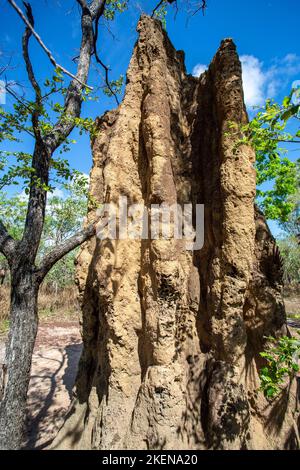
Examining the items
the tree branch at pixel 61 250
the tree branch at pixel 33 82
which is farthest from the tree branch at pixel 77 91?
the tree branch at pixel 61 250

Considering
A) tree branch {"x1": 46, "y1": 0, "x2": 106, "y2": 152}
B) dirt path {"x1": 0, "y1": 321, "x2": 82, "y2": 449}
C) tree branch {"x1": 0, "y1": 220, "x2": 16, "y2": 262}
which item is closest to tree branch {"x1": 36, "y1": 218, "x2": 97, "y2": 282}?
tree branch {"x1": 0, "y1": 220, "x2": 16, "y2": 262}

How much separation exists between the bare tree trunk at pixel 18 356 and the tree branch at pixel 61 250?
14 cm

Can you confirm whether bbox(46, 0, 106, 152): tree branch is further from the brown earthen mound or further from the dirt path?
the dirt path

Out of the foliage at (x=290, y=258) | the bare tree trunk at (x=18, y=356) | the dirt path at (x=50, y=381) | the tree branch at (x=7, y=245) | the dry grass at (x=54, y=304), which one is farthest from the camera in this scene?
the foliage at (x=290, y=258)

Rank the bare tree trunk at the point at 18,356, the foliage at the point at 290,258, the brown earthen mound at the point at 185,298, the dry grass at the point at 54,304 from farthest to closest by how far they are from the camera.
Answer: the foliage at the point at 290,258, the dry grass at the point at 54,304, the bare tree trunk at the point at 18,356, the brown earthen mound at the point at 185,298

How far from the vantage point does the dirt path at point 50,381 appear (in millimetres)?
4375

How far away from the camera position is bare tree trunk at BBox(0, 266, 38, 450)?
2830mm

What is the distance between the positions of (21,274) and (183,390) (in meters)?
2.25

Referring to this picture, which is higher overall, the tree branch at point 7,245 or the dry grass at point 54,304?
the tree branch at point 7,245

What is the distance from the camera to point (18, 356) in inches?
116

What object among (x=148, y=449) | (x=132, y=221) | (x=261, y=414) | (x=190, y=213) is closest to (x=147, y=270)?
(x=132, y=221)

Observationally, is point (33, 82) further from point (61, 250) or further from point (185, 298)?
point (185, 298)

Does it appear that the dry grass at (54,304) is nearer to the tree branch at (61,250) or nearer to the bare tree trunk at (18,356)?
the bare tree trunk at (18,356)
